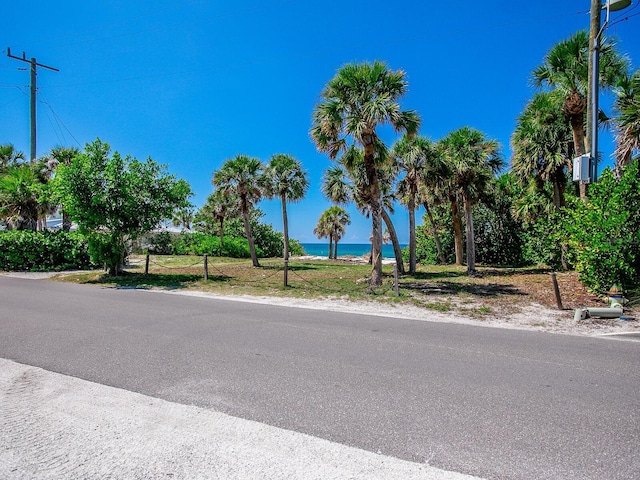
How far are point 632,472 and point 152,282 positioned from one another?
15.9 meters

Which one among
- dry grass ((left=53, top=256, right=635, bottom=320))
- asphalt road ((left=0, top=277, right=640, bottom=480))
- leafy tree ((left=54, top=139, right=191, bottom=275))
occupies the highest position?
leafy tree ((left=54, top=139, right=191, bottom=275))

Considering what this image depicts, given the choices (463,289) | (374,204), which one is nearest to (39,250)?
(374,204)

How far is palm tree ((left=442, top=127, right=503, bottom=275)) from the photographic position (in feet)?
63.9

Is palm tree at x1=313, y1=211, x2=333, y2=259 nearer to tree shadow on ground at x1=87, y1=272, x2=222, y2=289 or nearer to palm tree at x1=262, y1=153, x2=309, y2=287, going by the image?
palm tree at x1=262, y1=153, x2=309, y2=287

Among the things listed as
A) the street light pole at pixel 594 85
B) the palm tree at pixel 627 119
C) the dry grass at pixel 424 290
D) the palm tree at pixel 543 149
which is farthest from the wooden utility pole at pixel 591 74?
the palm tree at pixel 543 149

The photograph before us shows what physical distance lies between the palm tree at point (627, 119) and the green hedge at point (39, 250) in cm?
2345

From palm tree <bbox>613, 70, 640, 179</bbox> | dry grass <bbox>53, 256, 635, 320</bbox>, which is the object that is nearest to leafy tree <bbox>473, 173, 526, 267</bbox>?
dry grass <bbox>53, 256, 635, 320</bbox>

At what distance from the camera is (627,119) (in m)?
12.1

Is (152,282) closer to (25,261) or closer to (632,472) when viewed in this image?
(25,261)

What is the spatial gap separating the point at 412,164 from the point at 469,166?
282 centimetres

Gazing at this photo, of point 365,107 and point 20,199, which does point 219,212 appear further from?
point 365,107

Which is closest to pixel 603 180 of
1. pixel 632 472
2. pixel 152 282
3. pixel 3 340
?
pixel 632 472

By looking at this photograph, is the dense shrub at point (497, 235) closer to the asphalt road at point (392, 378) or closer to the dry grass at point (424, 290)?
the dry grass at point (424, 290)

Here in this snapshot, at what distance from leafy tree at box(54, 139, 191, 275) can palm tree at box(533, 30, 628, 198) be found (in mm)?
15136
